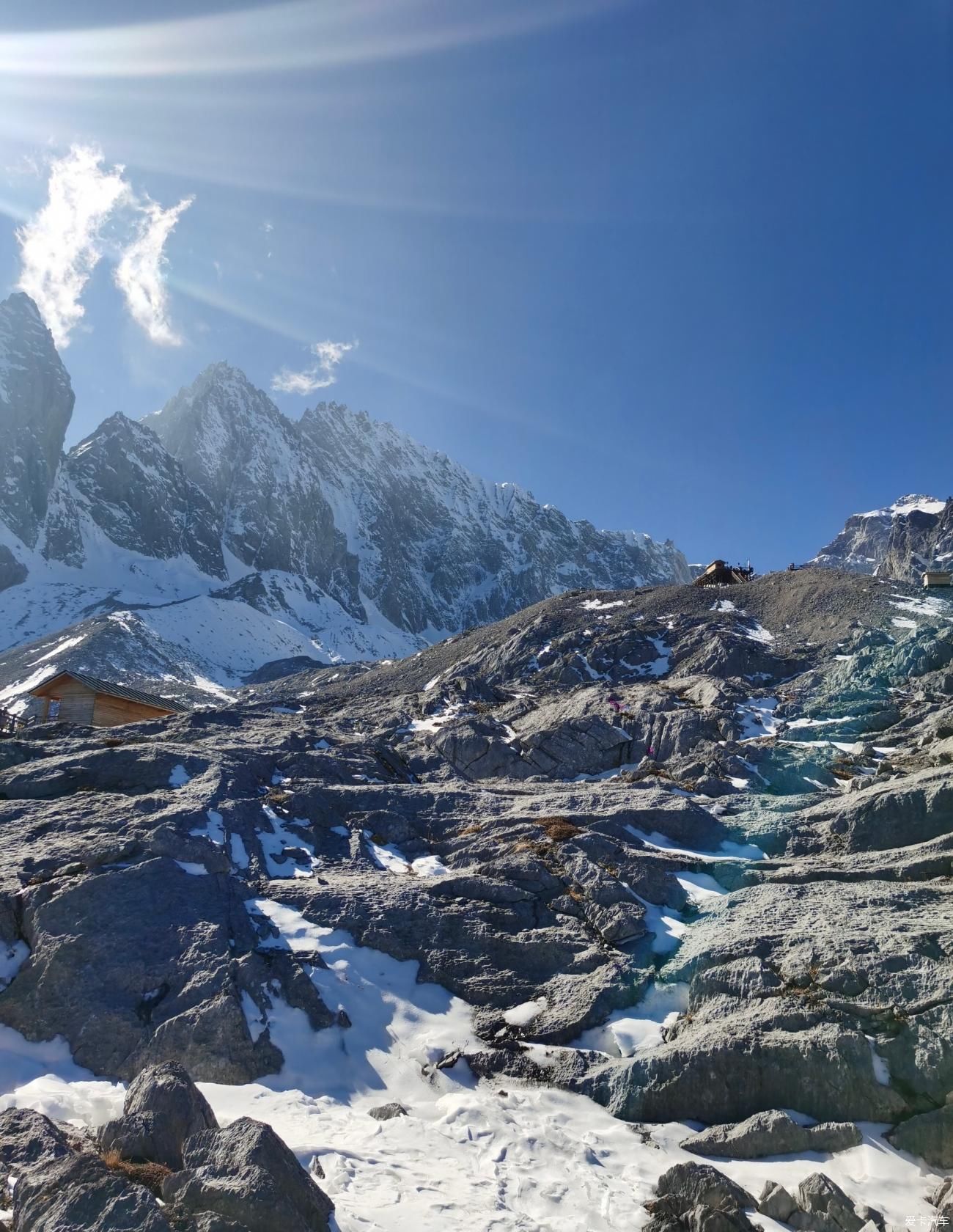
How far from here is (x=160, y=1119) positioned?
6.70 m

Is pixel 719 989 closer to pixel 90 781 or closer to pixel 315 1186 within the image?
pixel 315 1186

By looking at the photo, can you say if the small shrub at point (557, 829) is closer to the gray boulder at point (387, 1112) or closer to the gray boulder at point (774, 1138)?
the gray boulder at point (387, 1112)

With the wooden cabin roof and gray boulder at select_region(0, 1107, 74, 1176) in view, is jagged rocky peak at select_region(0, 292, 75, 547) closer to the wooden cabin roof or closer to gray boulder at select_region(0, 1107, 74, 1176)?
the wooden cabin roof

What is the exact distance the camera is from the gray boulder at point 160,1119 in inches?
256

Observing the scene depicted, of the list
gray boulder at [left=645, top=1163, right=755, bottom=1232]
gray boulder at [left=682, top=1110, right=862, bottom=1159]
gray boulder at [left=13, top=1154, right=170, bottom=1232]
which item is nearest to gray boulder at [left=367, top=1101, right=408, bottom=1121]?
gray boulder at [left=645, top=1163, right=755, bottom=1232]

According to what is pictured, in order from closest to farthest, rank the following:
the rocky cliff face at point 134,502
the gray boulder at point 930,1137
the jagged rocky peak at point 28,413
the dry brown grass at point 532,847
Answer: the gray boulder at point 930,1137
the dry brown grass at point 532,847
the jagged rocky peak at point 28,413
the rocky cliff face at point 134,502

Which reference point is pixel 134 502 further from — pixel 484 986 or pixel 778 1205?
pixel 778 1205

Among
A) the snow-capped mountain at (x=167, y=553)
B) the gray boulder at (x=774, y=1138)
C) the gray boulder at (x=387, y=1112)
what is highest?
the snow-capped mountain at (x=167, y=553)

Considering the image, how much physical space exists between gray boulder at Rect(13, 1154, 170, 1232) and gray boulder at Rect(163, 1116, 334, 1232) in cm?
37

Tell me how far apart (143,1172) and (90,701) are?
102 feet

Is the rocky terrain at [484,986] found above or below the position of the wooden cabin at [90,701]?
below

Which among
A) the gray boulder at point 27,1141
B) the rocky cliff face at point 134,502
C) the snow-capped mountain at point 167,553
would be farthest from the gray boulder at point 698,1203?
the rocky cliff face at point 134,502

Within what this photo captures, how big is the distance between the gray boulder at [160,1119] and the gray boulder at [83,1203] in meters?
0.78

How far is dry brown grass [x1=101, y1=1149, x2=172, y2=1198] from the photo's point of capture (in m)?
6.02
